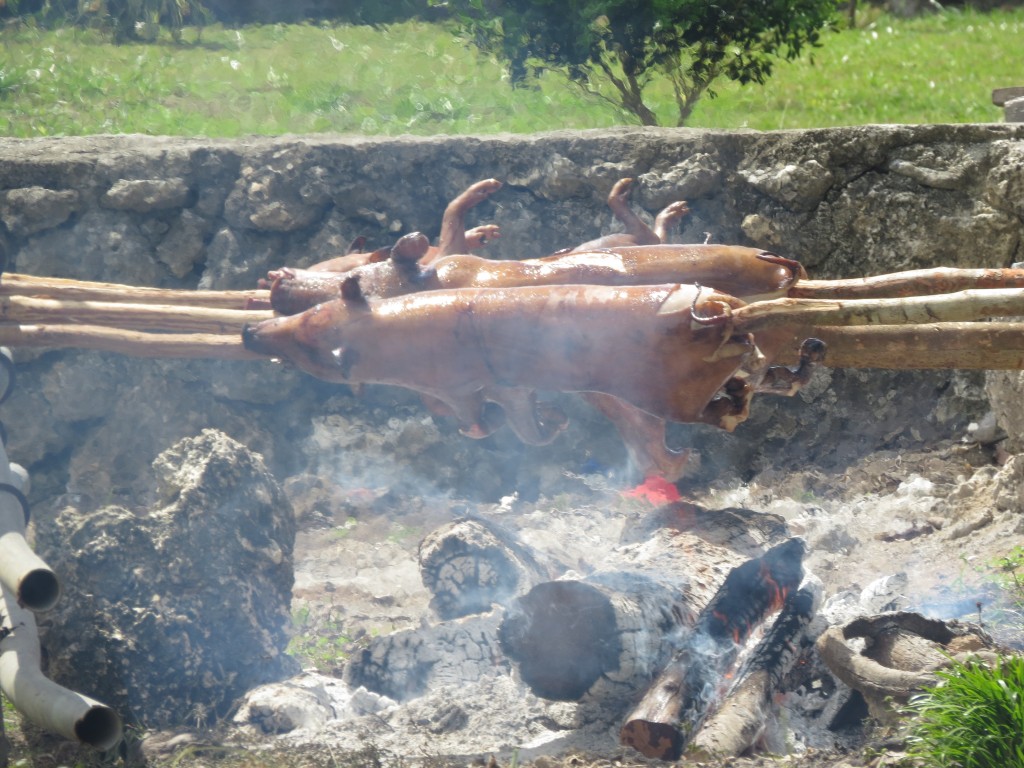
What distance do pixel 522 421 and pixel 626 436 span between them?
0.40 m

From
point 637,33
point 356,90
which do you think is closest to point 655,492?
point 637,33

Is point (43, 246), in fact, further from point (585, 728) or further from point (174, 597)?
point (585, 728)

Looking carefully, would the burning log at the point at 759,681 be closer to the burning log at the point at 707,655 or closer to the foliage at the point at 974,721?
the burning log at the point at 707,655

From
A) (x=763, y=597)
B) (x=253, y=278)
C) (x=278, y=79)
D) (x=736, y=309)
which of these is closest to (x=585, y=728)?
(x=763, y=597)

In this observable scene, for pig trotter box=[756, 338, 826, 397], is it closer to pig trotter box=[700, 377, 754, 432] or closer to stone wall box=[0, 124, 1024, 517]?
pig trotter box=[700, 377, 754, 432]

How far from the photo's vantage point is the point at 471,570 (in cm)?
482

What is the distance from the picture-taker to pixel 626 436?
4.19 m

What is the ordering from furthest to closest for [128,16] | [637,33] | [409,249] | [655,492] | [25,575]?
[128,16] → [637,33] → [655,492] → [409,249] → [25,575]

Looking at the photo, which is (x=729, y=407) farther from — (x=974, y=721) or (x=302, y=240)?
(x=302, y=240)

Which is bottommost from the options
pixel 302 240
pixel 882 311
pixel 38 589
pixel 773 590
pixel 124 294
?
pixel 773 590

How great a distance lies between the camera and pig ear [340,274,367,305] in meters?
4.04

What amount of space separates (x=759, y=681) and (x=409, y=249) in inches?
80.0

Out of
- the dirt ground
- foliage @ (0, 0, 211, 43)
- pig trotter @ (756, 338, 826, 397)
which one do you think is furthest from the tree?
pig trotter @ (756, 338, 826, 397)

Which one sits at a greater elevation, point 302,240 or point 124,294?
point 302,240
